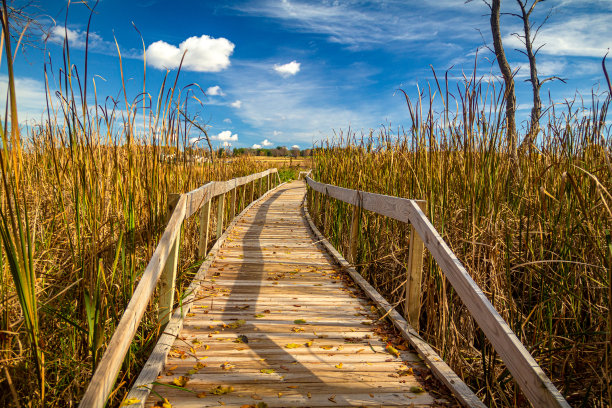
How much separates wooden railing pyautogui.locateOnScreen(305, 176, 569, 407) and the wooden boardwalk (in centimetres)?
45

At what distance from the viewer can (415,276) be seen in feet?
7.63

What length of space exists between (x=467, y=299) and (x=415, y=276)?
68cm

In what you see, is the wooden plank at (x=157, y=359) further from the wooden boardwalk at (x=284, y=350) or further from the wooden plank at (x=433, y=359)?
the wooden plank at (x=433, y=359)

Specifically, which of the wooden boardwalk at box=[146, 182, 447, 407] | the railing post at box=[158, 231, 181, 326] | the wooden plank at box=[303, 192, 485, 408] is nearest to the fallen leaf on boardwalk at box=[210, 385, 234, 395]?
the wooden boardwalk at box=[146, 182, 447, 407]

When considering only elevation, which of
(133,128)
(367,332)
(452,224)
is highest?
(133,128)

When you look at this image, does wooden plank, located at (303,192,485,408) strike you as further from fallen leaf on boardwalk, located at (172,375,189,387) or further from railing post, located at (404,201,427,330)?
fallen leaf on boardwalk, located at (172,375,189,387)

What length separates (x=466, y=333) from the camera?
245 centimetres

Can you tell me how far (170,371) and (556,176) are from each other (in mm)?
2899

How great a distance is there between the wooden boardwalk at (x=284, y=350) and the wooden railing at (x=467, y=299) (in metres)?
0.45

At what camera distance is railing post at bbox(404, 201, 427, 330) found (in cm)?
232

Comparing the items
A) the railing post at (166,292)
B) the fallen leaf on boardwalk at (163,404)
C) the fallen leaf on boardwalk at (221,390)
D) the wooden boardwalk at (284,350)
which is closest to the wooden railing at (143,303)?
the railing post at (166,292)

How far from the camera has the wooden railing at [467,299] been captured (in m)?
1.20

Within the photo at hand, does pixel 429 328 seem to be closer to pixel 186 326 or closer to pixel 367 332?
pixel 367 332

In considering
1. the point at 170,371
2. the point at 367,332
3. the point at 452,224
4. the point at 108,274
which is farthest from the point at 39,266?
the point at 452,224
